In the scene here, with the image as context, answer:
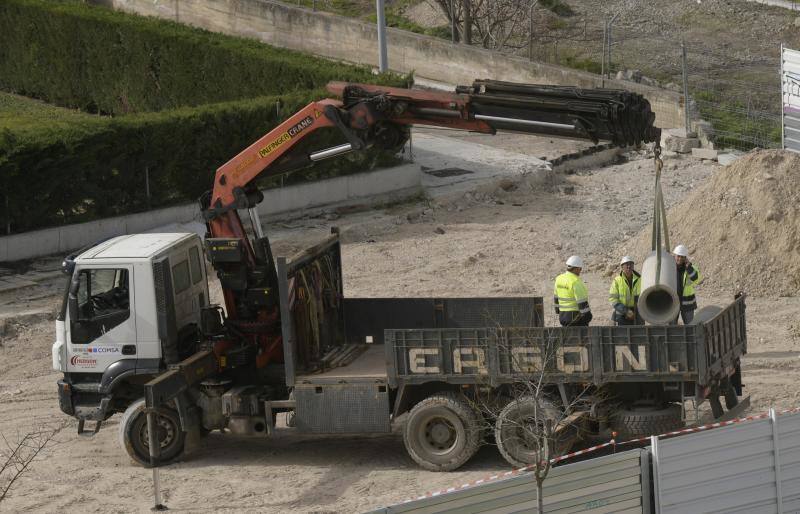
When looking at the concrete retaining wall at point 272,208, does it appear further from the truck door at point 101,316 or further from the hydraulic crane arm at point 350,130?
the truck door at point 101,316

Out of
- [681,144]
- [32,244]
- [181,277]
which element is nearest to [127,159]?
[32,244]

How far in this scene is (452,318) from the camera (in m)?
15.9

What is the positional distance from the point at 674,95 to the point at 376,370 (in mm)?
17757

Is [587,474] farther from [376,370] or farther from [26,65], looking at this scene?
[26,65]

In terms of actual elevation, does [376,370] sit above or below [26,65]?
below

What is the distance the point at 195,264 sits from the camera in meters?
15.7

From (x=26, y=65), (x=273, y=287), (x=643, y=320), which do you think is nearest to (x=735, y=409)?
(x=643, y=320)

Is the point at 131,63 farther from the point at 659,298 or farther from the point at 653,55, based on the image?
the point at 659,298

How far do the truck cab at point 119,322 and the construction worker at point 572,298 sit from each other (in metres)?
4.38

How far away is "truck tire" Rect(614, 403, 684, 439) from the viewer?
45.2 ft

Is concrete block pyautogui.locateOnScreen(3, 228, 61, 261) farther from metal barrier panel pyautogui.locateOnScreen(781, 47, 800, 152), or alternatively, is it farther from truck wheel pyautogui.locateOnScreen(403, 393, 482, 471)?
metal barrier panel pyautogui.locateOnScreen(781, 47, 800, 152)

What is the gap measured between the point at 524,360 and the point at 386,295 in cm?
798

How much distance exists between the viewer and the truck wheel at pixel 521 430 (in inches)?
543

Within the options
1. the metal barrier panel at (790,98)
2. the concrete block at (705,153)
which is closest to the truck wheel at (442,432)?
the concrete block at (705,153)
